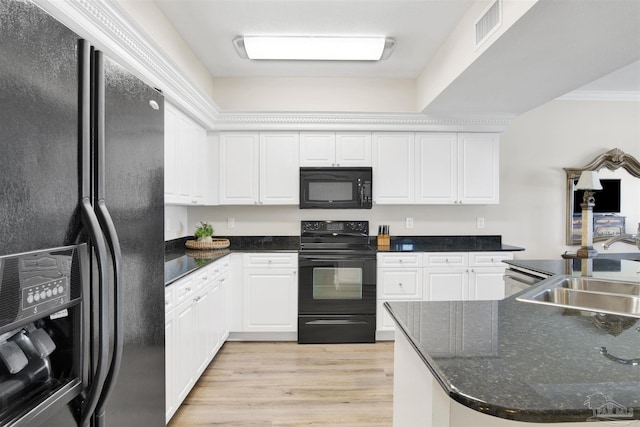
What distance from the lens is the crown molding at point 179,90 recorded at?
1553 mm

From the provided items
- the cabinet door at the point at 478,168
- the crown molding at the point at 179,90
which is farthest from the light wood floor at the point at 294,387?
the crown molding at the point at 179,90

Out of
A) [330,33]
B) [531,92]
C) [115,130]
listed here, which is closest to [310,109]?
[330,33]

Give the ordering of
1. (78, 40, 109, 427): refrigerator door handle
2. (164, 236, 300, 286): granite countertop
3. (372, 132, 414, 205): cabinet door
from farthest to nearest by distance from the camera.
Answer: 1. (372, 132, 414, 205): cabinet door
2. (164, 236, 300, 286): granite countertop
3. (78, 40, 109, 427): refrigerator door handle

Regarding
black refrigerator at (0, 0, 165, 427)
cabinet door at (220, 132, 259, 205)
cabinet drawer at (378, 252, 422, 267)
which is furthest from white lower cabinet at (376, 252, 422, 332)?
black refrigerator at (0, 0, 165, 427)

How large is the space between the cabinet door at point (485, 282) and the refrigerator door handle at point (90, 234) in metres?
3.33

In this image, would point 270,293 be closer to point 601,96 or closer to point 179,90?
point 179,90

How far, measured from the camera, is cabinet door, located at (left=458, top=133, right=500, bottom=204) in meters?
3.73

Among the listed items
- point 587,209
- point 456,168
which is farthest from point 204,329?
point 587,209

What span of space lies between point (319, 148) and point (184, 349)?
2.29 m

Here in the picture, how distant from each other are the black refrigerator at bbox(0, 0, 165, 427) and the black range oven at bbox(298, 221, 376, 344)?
222cm

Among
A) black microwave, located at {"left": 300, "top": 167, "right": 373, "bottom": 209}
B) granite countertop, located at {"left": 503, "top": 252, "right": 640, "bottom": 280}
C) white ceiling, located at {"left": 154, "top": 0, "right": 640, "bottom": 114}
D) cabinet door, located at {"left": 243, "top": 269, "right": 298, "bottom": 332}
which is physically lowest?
cabinet door, located at {"left": 243, "top": 269, "right": 298, "bottom": 332}

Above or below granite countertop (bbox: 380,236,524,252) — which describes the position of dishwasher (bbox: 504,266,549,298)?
below

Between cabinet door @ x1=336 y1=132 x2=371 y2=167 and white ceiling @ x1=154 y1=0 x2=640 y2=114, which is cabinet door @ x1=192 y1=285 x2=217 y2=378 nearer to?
cabinet door @ x1=336 y1=132 x2=371 y2=167

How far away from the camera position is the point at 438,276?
3.50 m
